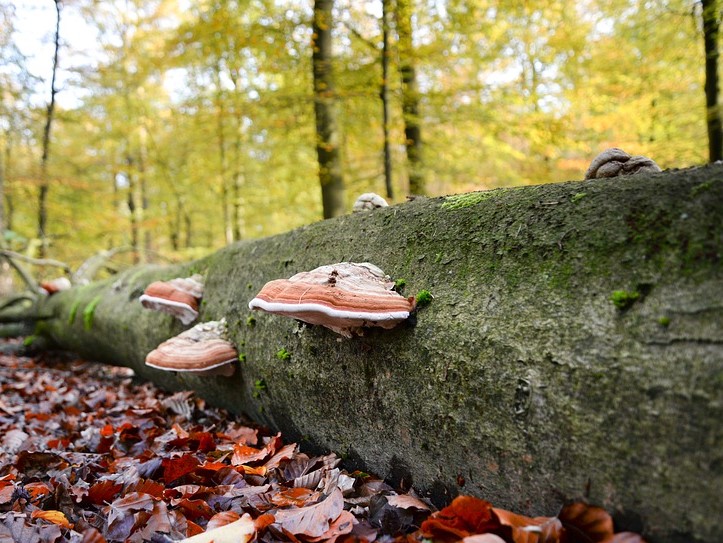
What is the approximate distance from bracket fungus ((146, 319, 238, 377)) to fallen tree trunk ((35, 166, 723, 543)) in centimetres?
76

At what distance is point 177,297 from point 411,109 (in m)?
6.51

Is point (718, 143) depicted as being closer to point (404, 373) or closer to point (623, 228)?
point (623, 228)

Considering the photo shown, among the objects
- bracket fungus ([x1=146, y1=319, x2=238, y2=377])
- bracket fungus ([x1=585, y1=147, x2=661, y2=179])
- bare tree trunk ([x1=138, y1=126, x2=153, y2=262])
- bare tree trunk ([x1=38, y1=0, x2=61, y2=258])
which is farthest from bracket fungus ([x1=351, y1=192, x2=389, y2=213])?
bare tree trunk ([x1=138, y1=126, x2=153, y2=262])

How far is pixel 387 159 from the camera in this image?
24.2 feet

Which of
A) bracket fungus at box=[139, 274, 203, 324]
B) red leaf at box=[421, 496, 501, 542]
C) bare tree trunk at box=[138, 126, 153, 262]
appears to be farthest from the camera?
bare tree trunk at box=[138, 126, 153, 262]

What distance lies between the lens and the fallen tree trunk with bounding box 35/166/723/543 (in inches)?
47.1

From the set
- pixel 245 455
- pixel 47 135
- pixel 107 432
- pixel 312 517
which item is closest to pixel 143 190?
pixel 47 135

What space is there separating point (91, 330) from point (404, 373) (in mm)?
5781

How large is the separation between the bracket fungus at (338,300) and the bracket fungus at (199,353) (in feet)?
3.89

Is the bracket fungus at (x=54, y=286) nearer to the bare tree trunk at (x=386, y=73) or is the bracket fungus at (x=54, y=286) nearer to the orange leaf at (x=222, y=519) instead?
the bare tree trunk at (x=386, y=73)

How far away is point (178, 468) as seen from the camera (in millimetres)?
2318

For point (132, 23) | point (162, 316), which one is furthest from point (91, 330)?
point (132, 23)

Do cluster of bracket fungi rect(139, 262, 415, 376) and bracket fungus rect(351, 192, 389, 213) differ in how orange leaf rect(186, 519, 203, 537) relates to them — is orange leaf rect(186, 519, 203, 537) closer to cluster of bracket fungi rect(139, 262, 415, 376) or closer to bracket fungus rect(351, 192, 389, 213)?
cluster of bracket fungi rect(139, 262, 415, 376)

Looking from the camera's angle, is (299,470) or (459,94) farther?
(459,94)
